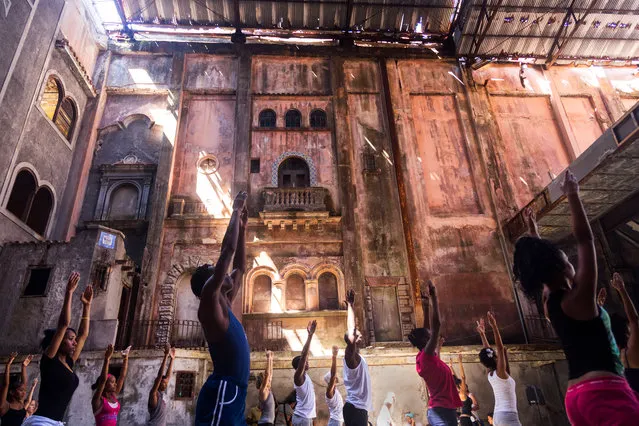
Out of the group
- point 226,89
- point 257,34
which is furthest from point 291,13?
point 226,89

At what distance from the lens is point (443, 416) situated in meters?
3.68

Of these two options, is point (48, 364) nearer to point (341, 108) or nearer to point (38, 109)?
point (38, 109)

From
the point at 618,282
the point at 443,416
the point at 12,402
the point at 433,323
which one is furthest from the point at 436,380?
the point at 12,402

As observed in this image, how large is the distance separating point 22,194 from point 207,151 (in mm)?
6241

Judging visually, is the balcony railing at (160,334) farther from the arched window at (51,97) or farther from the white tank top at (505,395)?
the white tank top at (505,395)

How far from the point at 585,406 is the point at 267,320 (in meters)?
11.4

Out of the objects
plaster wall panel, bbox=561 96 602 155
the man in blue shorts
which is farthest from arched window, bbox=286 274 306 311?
plaster wall panel, bbox=561 96 602 155

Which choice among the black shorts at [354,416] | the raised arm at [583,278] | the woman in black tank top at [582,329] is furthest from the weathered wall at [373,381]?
the raised arm at [583,278]

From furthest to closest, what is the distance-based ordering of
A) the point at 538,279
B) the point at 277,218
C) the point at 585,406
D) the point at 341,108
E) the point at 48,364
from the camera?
the point at 341,108
the point at 277,218
the point at 48,364
the point at 538,279
the point at 585,406

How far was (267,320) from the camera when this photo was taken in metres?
12.7

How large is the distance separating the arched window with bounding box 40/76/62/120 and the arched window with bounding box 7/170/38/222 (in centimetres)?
262

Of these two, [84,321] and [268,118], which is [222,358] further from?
[268,118]

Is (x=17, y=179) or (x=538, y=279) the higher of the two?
(x=17, y=179)

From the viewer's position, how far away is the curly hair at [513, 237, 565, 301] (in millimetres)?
2295
